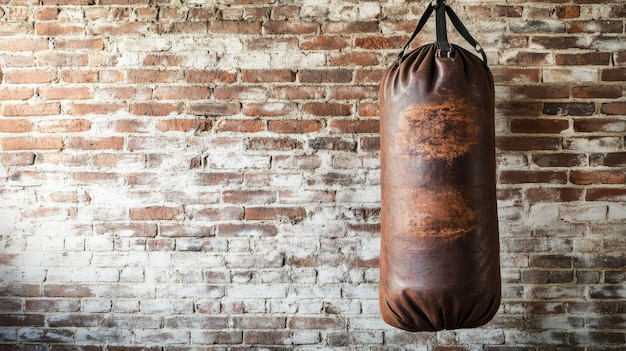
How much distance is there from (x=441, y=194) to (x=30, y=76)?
66.8 inches

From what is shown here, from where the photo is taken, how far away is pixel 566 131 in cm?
179

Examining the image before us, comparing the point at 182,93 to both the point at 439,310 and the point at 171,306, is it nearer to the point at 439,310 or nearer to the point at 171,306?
the point at 171,306

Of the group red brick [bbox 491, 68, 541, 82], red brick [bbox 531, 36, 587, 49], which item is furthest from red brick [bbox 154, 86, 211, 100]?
red brick [bbox 531, 36, 587, 49]

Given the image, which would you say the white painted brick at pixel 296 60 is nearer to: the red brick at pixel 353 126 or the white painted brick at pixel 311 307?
the red brick at pixel 353 126

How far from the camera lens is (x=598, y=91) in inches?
70.2

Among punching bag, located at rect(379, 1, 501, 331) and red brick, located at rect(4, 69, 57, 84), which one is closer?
punching bag, located at rect(379, 1, 501, 331)

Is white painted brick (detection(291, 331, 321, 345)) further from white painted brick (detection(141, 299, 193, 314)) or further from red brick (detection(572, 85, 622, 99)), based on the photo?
red brick (detection(572, 85, 622, 99))

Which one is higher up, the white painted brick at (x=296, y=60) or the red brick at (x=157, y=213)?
the white painted brick at (x=296, y=60)

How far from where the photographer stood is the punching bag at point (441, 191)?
4.15 ft

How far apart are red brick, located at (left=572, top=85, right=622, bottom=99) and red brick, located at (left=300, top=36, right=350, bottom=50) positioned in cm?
94

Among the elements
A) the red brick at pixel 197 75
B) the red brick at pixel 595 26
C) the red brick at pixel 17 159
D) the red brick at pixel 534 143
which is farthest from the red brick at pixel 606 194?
the red brick at pixel 17 159

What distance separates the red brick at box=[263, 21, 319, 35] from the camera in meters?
1.82

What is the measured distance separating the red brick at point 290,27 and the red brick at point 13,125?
1.07 m

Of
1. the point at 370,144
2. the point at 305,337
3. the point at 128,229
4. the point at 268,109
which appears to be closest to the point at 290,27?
the point at 268,109
